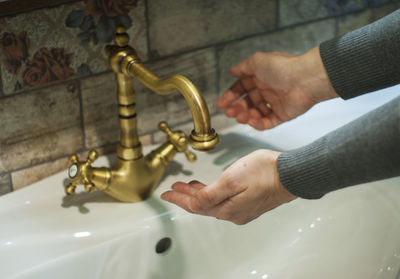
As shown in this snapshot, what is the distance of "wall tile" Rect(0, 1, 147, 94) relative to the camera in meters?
0.69

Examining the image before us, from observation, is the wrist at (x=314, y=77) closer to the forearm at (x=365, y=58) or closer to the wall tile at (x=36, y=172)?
the forearm at (x=365, y=58)

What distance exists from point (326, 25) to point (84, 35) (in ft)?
1.61

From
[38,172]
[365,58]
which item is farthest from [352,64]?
[38,172]

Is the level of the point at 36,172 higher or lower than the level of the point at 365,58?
lower

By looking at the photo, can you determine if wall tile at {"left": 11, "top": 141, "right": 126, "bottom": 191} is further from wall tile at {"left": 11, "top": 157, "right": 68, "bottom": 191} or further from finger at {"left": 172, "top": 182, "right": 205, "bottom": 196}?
finger at {"left": 172, "top": 182, "right": 205, "bottom": 196}

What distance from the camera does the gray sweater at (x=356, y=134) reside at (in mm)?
562

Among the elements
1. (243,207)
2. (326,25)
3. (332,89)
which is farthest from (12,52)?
(326,25)

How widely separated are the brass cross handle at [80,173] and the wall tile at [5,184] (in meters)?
0.10

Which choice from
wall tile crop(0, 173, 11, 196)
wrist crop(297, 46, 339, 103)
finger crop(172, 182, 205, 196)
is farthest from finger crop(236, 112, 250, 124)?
wall tile crop(0, 173, 11, 196)

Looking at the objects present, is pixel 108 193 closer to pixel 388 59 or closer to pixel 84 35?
pixel 84 35

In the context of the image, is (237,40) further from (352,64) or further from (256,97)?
(352,64)

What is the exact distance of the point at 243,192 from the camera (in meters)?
0.66

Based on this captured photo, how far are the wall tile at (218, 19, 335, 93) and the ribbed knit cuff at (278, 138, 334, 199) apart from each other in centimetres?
30

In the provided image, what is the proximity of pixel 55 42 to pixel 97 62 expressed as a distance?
69mm
